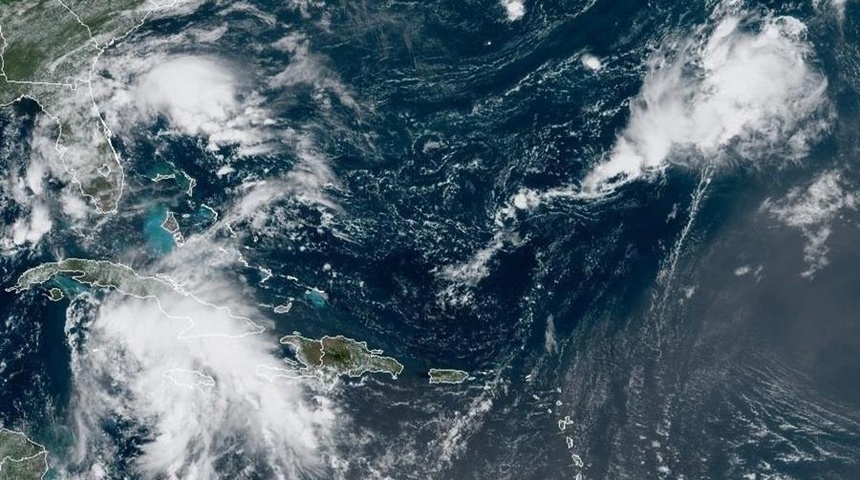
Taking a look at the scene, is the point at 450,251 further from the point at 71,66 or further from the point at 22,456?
the point at 22,456

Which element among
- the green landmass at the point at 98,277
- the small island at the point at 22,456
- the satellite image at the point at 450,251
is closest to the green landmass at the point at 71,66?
the satellite image at the point at 450,251

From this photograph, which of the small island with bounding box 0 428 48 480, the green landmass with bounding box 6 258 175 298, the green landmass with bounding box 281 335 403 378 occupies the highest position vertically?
the green landmass with bounding box 281 335 403 378

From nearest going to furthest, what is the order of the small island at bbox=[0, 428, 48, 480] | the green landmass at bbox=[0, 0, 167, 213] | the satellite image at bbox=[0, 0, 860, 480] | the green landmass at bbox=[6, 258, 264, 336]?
1. the satellite image at bbox=[0, 0, 860, 480]
2. the green landmass at bbox=[6, 258, 264, 336]
3. the small island at bbox=[0, 428, 48, 480]
4. the green landmass at bbox=[0, 0, 167, 213]

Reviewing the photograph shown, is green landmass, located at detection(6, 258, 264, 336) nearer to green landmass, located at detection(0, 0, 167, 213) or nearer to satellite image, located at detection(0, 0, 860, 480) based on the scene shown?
satellite image, located at detection(0, 0, 860, 480)

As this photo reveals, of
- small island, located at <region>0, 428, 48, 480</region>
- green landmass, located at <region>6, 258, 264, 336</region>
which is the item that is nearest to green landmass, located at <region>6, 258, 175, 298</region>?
green landmass, located at <region>6, 258, 264, 336</region>

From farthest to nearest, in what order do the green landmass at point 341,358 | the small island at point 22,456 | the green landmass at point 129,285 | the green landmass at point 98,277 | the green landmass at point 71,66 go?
the green landmass at point 71,66
the small island at point 22,456
the green landmass at point 98,277
the green landmass at point 129,285
the green landmass at point 341,358

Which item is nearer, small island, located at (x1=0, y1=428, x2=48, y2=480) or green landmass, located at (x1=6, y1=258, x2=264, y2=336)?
green landmass, located at (x1=6, y1=258, x2=264, y2=336)

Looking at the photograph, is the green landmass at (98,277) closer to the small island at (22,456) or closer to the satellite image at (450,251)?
the satellite image at (450,251)
